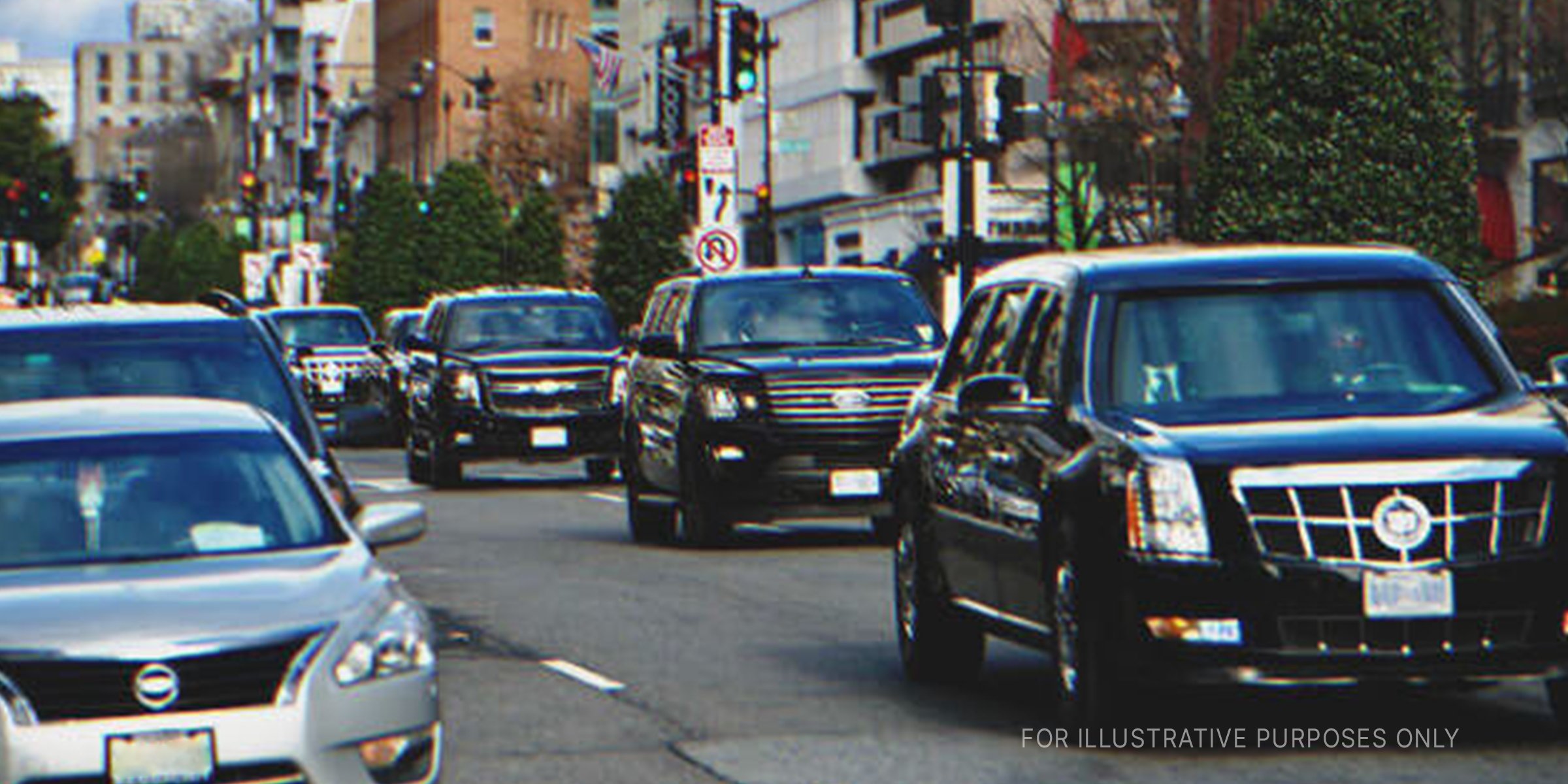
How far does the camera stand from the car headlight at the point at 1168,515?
1062 cm

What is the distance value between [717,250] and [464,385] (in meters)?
8.57

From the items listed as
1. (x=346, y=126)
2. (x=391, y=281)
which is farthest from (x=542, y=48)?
(x=391, y=281)

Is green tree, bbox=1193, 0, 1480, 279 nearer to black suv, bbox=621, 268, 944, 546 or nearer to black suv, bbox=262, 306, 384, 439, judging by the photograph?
black suv, bbox=262, 306, 384, 439

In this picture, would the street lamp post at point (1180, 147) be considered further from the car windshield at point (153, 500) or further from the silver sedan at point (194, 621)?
the silver sedan at point (194, 621)

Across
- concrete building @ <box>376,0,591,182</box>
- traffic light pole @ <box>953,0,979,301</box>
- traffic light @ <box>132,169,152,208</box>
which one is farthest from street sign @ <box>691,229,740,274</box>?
concrete building @ <box>376,0,591,182</box>

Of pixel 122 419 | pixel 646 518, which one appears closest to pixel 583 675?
pixel 122 419

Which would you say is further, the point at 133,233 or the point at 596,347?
the point at 133,233

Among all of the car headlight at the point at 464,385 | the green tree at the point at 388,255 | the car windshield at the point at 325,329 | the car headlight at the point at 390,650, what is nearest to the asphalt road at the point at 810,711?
the car headlight at the point at 390,650

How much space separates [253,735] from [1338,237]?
29568 mm

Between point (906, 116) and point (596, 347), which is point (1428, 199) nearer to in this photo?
point (906, 116)

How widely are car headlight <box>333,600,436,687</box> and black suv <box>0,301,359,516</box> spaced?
3.97 metres

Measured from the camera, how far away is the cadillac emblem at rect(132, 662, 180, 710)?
8.52 meters

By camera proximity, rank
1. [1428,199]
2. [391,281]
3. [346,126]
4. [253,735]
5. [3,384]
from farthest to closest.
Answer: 1. [346,126]
2. [391,281]
3. [1428,199]
4. [3,384]
5. [253,735]

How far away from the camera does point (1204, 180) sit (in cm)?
3822
